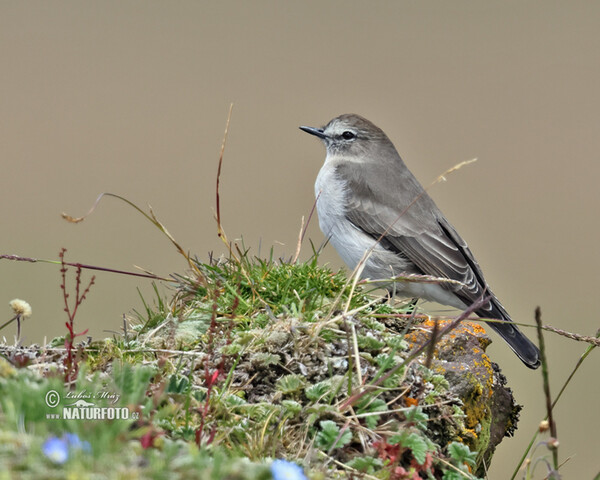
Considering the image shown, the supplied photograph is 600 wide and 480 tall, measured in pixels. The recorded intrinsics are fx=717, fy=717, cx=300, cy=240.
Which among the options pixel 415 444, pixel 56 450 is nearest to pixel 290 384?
pixel 415 444

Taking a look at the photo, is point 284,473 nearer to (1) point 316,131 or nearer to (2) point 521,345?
(2) point 521,345

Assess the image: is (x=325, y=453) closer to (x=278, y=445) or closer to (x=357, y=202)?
(x=278, y=445)

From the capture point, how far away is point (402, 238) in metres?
7.39

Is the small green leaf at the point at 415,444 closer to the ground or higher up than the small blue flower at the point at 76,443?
closer to the ground

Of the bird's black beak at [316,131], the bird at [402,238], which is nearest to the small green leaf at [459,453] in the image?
the bird at [402,238]

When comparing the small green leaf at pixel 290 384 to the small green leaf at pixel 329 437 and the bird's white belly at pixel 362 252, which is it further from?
the bird's white belly at pixel 362 252

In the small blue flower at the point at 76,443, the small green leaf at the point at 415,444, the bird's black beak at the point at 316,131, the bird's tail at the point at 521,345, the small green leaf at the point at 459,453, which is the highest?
the bird's black beak at the point at 316,131

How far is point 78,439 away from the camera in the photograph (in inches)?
85.8

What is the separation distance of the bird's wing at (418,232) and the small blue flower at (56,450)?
5.33 meters

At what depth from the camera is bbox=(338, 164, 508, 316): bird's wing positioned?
7.34 m

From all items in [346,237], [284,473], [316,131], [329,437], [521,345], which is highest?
[316,131]

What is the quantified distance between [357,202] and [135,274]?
124 inches

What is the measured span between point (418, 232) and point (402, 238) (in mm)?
195

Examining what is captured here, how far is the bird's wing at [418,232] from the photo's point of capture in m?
7.34
